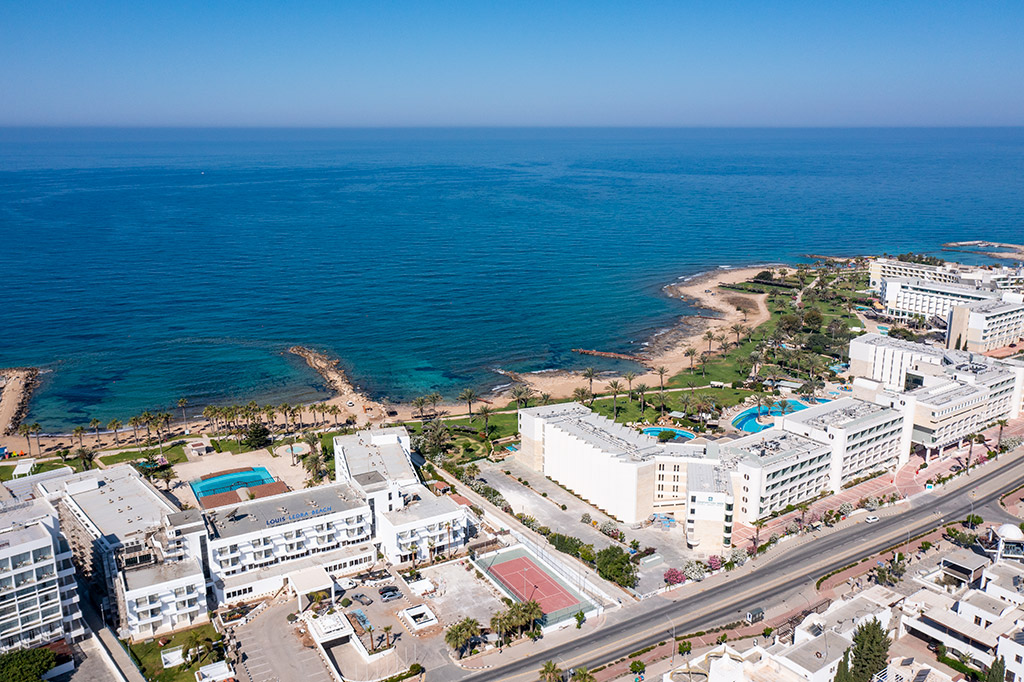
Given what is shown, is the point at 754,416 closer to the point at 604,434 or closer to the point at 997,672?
the point at 604,434

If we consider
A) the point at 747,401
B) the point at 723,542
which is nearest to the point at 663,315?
the point at 747,401

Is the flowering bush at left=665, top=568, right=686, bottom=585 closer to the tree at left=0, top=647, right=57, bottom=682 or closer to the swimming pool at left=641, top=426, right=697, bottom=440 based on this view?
the swimming pool at left=641, top=426, right=697, bottom=440

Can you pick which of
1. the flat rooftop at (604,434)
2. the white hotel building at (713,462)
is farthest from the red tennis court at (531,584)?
the flat rooftop at (604,434)

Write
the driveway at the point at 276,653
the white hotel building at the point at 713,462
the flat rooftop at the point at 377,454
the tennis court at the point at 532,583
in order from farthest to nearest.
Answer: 1. the flat rooftop at the point at 377,454
2. the white hotel building at the point at 713,462
3. the tennis court at the point at 532,583
4. the driveway at the point at 276,653

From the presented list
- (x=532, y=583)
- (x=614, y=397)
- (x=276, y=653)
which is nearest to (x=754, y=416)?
(x=614, y=397)

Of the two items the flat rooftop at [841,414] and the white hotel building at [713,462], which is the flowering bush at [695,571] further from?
the flat rooftop at [841,414]
